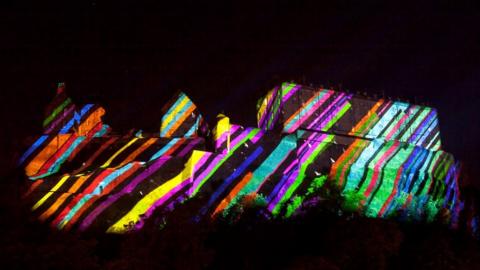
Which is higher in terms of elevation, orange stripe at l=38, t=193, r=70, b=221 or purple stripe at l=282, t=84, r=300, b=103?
purple stripe at l=282, t=84, r=300, b=103

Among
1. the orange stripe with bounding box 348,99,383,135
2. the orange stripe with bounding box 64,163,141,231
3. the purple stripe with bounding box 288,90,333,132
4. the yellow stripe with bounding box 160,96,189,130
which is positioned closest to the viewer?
the orange stripe with bounding box 64,163,141,231

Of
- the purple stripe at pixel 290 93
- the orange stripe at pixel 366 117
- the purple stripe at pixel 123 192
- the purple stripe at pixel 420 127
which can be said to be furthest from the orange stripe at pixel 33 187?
the purple stripe at pixel 420 127

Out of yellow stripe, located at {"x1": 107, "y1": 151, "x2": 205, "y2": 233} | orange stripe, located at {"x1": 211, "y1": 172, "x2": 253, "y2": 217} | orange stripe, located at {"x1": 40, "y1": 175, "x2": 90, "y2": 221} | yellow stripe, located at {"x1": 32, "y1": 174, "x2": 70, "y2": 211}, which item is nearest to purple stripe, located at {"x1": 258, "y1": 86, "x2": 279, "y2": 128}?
orange stripe, located at {"x1": 211, "y1": 172, "x2": 253, "y2": 217}

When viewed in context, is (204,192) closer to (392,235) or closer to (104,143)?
(104,143)

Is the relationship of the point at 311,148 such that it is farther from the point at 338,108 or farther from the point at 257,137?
the point at 338,108

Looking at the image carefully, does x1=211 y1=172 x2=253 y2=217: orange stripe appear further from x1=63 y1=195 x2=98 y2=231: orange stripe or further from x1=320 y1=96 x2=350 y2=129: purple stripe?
x1=320 y1=96 x2=350 y2=129: purple stripe

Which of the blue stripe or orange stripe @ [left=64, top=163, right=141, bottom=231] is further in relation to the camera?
the blue stripe
